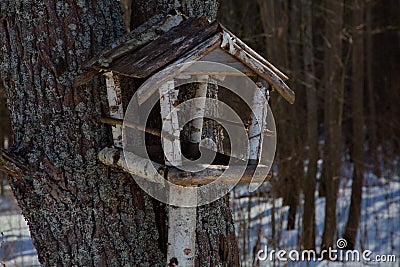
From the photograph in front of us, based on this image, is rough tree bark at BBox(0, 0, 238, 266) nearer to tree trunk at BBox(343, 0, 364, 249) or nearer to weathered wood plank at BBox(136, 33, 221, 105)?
weathered wood plank at BBox(136, 33, 221, 105)

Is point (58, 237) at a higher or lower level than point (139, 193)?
lower

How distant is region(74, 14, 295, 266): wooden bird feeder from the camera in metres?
1.82

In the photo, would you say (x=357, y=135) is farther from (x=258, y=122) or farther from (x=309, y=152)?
(x=258, y=122)

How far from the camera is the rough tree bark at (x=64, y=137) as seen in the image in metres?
2.21

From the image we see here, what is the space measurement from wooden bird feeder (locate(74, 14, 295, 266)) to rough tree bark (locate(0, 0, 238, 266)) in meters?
0.10

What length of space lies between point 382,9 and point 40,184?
11404mm

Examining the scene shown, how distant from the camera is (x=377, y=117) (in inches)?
458

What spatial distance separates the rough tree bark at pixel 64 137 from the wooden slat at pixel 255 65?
64cm

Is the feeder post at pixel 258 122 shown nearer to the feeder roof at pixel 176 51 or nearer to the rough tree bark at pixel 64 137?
the feeder roof at pixel 176 51

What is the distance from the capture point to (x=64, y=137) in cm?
221

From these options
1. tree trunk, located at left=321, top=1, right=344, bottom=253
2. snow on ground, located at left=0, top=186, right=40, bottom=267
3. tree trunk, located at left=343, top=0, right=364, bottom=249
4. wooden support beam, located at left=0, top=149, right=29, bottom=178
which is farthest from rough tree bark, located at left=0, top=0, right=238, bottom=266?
tree trunk, located at left=343, top=0, right=364, bottom=249

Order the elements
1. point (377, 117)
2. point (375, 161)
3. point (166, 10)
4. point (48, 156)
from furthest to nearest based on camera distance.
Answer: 1. point (377, 117)
2. point (375, 161)
3. point (166, 10)
4. point (48, 156)

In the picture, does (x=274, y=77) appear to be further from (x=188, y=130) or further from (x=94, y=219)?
(x=94, y=219)

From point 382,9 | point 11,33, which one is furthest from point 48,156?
point 382,9
